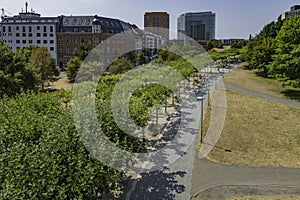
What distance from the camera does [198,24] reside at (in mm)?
→ 110312

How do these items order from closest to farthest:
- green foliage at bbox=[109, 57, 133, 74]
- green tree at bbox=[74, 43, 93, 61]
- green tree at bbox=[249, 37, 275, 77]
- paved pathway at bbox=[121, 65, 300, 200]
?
paved pathway at bbox=[121, 65, 300, 200] < green foliage at bbox=[109, 57, 133, 74] < green tree at bbox=[249, 37, 275, 77] < green tree at bbox=[74, 43, 93, 61]

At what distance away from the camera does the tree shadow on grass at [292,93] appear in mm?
28812

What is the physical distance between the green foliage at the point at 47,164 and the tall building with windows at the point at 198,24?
101 meters

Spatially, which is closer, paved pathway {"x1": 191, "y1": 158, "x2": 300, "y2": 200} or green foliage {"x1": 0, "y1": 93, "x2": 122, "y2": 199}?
green foliage {"x1": 0, "y1": 93, "x2": 122, "y2": 199}

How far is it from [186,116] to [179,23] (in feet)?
320

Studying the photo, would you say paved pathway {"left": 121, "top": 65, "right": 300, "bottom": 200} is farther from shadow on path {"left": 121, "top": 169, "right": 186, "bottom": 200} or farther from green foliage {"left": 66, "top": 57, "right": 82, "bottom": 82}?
green foliage {"left": 66, "top": 57, "right": 82, "bottom": 82}

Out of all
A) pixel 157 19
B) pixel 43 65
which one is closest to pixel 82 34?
pixel 43 65

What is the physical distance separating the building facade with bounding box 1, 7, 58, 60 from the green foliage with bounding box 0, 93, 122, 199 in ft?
203

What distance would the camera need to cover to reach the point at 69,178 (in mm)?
7621

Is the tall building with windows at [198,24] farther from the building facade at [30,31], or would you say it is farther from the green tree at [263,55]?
the green tree at [263,55]

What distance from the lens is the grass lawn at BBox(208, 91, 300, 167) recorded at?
1411 cm

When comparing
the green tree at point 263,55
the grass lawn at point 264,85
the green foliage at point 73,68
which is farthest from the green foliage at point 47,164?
the green tree at point 263,55

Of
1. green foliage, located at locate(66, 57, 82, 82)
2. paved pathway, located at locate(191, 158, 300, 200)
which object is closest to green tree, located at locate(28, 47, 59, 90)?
green foliage, located at locate(66, 57, 82, 82)

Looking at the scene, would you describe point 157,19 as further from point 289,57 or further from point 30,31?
point 289,57
